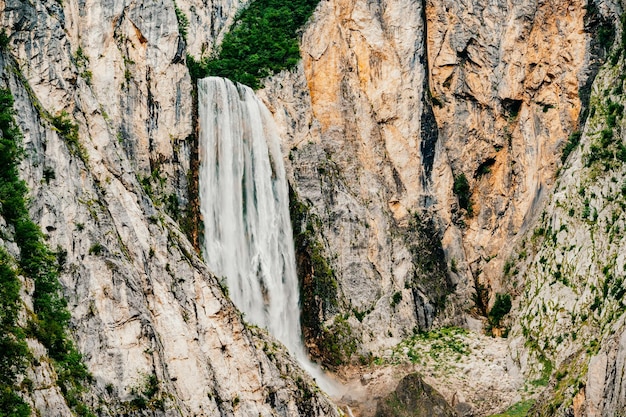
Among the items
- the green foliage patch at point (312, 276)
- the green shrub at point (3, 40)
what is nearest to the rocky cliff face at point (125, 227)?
the green shrub at point (3, 40)

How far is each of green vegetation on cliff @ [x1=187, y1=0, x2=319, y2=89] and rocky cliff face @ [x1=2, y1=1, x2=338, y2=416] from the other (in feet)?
24.1

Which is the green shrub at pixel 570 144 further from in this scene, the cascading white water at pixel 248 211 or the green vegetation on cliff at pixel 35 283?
the green vegetation on cliff at pixel 35 283

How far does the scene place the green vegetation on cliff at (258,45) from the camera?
53719 mm

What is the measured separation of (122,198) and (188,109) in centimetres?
1065

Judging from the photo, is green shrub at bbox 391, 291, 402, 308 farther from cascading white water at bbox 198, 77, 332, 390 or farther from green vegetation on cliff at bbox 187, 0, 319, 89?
green vegetation on cliff at bbox 187, 0, 319, 89

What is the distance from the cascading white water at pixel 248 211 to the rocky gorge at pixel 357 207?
32.1 inches

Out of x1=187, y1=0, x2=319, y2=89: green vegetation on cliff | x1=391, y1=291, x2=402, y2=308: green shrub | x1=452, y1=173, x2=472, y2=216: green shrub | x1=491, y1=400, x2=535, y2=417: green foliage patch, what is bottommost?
x1=491, y1=400, x2=535, y2=417: green foliage patch

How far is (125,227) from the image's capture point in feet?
123

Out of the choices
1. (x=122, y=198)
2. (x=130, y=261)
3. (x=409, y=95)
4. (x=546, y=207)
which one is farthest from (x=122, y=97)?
(x=546, y=207)

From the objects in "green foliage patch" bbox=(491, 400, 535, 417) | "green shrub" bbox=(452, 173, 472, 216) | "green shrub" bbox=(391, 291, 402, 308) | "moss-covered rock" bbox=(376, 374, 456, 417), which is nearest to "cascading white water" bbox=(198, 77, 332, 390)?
"moss-covered rock" bbox=(376, 374, 456, 417)

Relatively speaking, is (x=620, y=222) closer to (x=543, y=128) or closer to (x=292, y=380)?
(x=543, y=128)

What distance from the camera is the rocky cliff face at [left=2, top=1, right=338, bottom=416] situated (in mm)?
33625

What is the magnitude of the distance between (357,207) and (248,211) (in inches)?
251

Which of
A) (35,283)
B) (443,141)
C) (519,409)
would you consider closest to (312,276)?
(519,409)
